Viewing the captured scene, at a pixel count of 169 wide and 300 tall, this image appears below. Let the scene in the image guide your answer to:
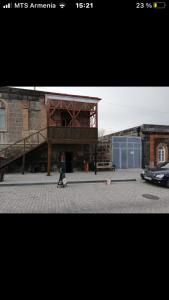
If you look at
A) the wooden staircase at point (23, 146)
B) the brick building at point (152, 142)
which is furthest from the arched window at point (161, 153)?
the wooden staircase at point (23, 146)

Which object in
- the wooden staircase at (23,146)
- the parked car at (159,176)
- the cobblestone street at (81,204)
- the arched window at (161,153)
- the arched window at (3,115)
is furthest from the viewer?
the arched window at (161,153)

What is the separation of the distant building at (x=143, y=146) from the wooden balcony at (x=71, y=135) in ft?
13.6

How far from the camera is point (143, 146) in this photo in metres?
16.4

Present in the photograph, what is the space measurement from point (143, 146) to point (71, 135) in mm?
8457

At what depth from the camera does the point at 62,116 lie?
14227mm

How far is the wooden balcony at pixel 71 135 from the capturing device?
1152cm

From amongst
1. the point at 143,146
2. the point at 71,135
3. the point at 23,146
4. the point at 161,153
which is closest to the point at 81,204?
the point at 71,135

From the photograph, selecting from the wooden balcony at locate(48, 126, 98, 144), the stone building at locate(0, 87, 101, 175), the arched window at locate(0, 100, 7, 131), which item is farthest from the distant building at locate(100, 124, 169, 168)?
the arched window at locate(0, 100, 7, 131)

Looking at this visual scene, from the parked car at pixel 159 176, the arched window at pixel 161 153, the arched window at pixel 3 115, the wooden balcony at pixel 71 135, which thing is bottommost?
the parked car at pixel 159 176

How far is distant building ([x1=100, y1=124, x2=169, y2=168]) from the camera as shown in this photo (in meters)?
16.1

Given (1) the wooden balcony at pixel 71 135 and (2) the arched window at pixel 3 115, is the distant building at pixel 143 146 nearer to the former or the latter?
(1) the wooden balcony at pixel 71 135
